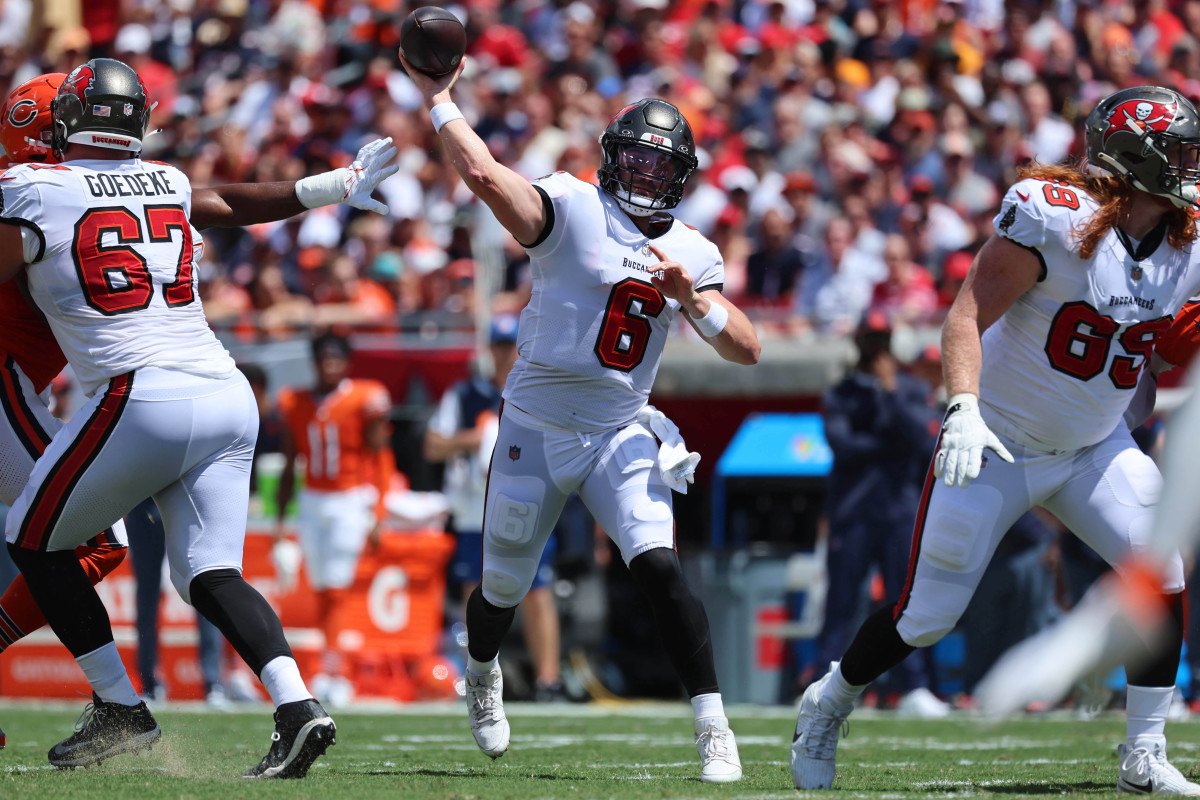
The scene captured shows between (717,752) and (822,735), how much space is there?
13.5 inches

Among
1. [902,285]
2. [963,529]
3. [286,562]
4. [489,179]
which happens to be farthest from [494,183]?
[902,285]

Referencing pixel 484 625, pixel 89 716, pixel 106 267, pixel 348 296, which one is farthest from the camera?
pixel 348 296

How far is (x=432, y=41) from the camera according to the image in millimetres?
4750

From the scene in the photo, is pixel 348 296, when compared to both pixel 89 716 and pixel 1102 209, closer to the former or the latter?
pixel 89 716

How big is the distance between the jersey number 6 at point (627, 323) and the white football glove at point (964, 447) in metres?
1.14

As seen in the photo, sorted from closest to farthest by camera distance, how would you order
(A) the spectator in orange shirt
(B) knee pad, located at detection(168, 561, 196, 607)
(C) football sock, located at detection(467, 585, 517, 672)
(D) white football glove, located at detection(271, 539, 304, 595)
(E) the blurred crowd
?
1. (B) knee pad, located at detection(168, 561, 196, 607)
2. (C) football sock, located at detection(467, 585, 517, 672)
3. (D) white football glove, located at detection(271, 539, 304, 595)
4. (A) the spectator in orange shirt
5. (E) the blurred crowd

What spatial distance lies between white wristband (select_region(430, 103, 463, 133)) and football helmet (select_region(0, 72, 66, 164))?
1207 mm

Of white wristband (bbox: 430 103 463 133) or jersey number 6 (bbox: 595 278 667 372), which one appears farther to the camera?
jersey number 6 (bbox: 595 278 667 372)

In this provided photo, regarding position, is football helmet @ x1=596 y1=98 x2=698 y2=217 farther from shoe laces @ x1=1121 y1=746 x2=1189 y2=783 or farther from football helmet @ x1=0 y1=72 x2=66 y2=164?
shoe laces @ x1=1121 y1=746 x2=1189 y2=783

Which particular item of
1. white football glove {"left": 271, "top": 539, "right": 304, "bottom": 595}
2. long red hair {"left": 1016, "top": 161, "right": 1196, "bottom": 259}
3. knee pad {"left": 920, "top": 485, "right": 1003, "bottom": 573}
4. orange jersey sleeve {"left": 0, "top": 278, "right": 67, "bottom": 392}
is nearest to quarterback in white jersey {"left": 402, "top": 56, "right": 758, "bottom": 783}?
knee pad {"left": 920, "top": 485, "right": 1003, "bottom": 573}

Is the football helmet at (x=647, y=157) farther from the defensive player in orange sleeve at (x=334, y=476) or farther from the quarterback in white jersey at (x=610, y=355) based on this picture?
the defensive player in orange sleeve at (x=334, y=476)

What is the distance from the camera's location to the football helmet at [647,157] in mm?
4855

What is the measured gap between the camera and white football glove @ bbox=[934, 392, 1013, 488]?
4.02 m

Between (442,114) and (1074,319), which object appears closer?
(1074,319)
